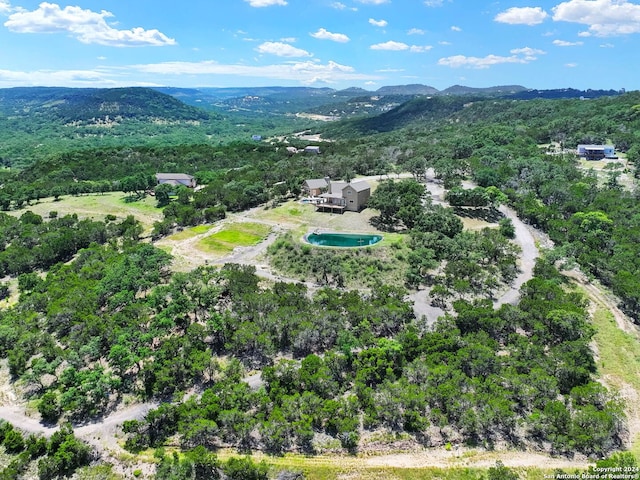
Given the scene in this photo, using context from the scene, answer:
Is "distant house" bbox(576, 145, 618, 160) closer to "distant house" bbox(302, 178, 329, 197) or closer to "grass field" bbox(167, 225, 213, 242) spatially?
"distant house" bbox(302, 178, 329, 197)

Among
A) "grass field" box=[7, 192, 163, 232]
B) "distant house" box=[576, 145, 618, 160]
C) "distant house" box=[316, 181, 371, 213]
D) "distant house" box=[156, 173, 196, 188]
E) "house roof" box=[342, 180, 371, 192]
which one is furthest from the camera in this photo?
"distant house" box=[576, 145, 618, 160]

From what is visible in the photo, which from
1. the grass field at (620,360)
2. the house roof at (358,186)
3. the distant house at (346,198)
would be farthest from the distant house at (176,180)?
the grass field at (620,360)

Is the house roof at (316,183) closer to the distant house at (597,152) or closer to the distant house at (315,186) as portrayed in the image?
the distant house at (315,186)

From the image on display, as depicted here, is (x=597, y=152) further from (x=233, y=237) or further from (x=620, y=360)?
(x=233, y=237)

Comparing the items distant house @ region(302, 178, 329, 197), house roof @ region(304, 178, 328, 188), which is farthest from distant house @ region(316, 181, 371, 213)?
house roof @ region(304, 178, 328, 188)

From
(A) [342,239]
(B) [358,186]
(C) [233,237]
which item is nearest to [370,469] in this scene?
(A) [342,239]

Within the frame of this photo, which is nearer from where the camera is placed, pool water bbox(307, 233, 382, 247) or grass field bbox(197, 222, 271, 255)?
pool water bbox(307, 233, 382, 247)

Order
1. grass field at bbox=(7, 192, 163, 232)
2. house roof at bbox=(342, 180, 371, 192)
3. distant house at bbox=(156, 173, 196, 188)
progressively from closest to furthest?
house roof at bbox=(342, 180, 371, 192)
grass field at bbox=(7, 192, 163, 232)
distant house at bbox=(156, 173, 196, 188)
